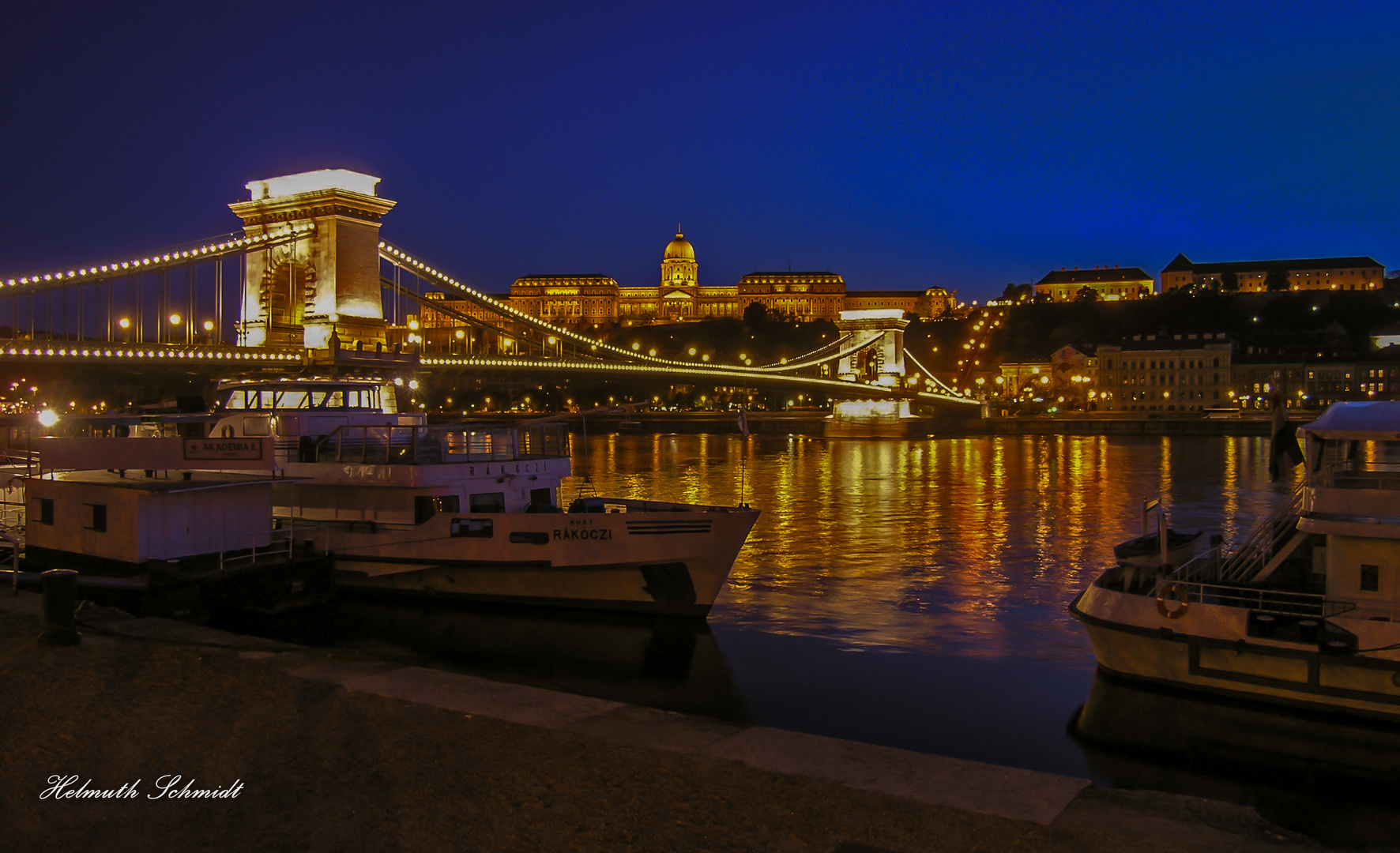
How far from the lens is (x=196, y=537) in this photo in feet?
37.0

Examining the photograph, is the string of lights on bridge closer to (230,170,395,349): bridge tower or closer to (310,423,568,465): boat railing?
(230,170,395,349): bridge tower

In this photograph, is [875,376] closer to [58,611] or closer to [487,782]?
[58,611]

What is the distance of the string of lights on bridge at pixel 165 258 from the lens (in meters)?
30.5

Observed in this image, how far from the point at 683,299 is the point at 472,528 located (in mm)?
146727

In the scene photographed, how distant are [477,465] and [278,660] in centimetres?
580

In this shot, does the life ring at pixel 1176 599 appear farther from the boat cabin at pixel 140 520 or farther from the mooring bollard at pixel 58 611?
the boat cabin at pixel 140 520

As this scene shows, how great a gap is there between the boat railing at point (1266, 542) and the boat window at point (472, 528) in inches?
309

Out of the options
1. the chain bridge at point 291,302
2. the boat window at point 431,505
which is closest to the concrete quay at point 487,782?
the boat window at point 431,505

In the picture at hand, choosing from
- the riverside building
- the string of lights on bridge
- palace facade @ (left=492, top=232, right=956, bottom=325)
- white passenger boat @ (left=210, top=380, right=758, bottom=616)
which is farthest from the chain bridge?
palace facade @ (left=492, top=232, right=956, bottom=325)

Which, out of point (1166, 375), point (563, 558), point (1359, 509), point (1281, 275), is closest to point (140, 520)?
point (563, 558)

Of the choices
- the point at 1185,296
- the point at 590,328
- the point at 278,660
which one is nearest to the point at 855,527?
the point at 278,660

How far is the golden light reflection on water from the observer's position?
41.7ft

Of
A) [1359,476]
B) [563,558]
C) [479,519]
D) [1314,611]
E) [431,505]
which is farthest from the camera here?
[431,505]

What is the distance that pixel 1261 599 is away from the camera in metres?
8.29
